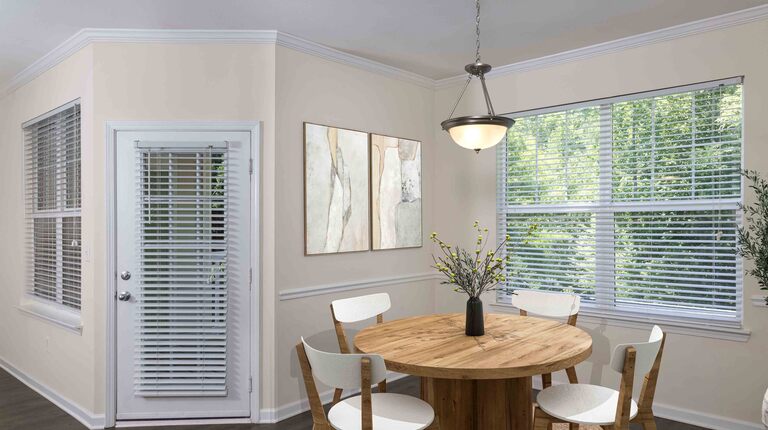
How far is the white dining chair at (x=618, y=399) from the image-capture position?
2.20 metres

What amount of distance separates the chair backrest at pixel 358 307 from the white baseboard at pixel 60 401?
5.73 feet

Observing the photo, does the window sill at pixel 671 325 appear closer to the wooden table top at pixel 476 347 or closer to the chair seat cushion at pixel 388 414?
the wooden table top at pixel 476 347

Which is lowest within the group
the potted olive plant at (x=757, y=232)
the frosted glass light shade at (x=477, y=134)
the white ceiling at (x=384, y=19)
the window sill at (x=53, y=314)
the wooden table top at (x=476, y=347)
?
the window sill at (x=53, y=314)

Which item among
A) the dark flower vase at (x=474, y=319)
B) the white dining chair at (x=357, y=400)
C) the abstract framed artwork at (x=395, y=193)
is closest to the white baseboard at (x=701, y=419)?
the dark flower vase at (x=474, y=319)

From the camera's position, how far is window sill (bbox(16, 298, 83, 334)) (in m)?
3.78

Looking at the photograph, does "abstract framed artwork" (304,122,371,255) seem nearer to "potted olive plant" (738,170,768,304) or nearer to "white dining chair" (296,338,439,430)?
"white dining chair" (296,338,439,430)

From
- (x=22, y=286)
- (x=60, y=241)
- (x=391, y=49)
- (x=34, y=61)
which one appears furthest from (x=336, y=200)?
(x=22, y=286)

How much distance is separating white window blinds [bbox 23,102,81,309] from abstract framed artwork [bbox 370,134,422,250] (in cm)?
220

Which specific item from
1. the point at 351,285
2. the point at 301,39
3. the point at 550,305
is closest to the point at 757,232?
the point at 550,305

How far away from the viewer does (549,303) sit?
3.48m

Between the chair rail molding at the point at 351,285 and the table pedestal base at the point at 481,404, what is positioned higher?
the chair rail molding at the point at 351,285

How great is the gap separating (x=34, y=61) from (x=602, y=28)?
13.8 ft

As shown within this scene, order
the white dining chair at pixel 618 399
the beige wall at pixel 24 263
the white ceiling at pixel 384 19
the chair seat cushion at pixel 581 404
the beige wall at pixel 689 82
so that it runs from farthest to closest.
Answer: the beige wall at pixel 24 263 → the beige wall at pixel 689 82 → the white ceiling at pixel 384 19 → the chair seat cushion at pixel 581 404 → the white dining chair at pixel 618 399

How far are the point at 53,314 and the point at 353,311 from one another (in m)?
2.45
